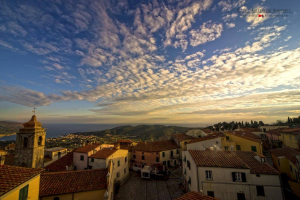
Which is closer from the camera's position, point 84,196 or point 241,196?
point 241,196

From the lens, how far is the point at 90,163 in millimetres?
27109

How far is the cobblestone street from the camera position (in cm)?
2139

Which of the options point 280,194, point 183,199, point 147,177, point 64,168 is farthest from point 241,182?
point 64,168

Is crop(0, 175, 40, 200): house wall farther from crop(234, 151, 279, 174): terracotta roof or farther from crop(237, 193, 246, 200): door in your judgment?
crop(234, 151, 279, 174): terracotta roof

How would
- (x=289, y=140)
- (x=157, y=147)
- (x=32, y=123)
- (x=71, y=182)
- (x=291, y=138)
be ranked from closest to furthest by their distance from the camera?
(x=71, y=182)
(x=32, y=123)
(x=291, y=138)
(x=157, y=147)
(x=289, y=140)

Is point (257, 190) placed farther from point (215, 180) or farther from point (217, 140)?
point (217, 140)

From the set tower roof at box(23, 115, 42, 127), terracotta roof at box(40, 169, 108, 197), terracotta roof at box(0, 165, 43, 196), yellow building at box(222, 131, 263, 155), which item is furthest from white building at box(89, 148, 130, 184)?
yellow building at box(222, 131, 263, 155)

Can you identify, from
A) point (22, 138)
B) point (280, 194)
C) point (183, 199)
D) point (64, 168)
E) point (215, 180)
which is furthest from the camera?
point (64, 168)

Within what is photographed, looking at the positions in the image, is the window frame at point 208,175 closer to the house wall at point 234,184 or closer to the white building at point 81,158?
the house wall at point 234,184

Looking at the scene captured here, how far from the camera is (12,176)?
10883mm

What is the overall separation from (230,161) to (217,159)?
1.56 meters

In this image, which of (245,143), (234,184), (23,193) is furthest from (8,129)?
(245,143)

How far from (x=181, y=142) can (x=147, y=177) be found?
14607 mm

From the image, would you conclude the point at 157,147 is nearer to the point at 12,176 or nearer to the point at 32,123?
the point at 32,123
